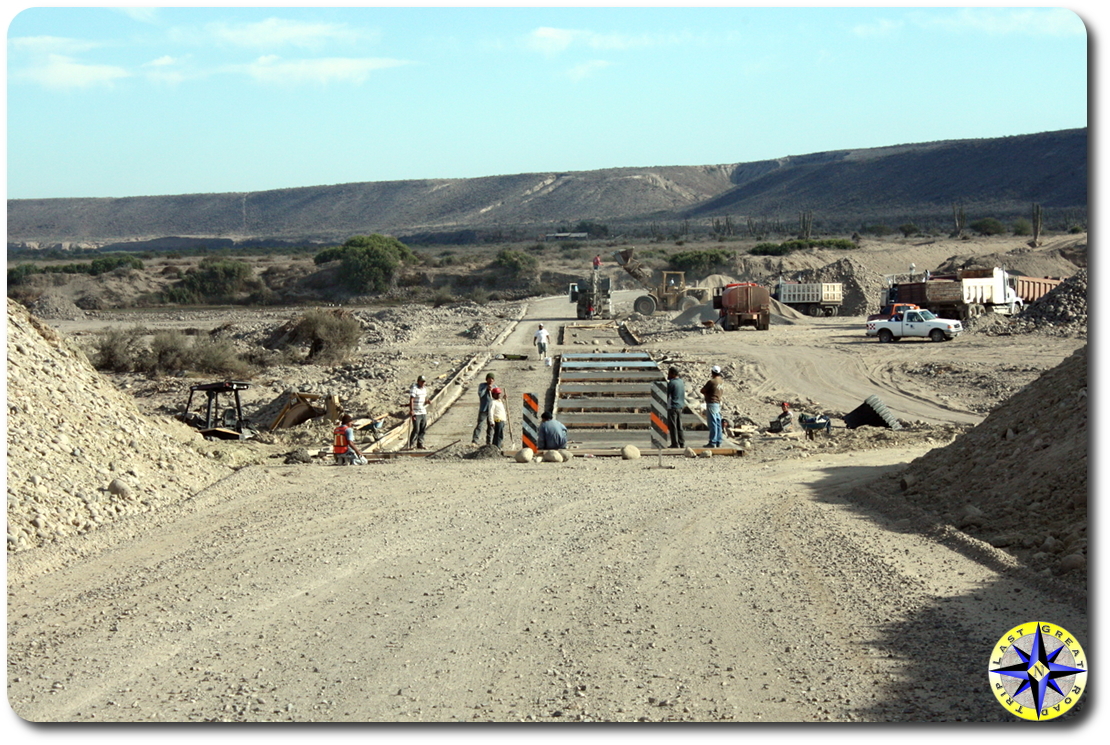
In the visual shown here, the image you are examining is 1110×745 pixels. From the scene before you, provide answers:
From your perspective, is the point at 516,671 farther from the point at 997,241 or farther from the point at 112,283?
the point at 997,241

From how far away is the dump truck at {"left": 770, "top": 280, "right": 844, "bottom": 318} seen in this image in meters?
54.3

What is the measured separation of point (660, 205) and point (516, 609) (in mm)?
182841

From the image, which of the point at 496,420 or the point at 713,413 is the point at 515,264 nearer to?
the point at 496,420

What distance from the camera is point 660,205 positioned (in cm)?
18662

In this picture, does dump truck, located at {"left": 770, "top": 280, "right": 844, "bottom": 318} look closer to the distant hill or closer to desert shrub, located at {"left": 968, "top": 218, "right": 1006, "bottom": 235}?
desert shrub, located at {"left": 968, "top": 218, "right": 1006, "bottom": 235}

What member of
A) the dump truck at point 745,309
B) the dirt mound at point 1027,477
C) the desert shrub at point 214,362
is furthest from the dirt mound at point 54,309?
the dirt mound at point 1027,477

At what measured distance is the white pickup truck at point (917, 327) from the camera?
129 ft

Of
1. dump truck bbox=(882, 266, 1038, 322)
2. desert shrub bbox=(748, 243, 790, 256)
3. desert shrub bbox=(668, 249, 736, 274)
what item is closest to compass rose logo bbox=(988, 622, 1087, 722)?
dump truck bbox=(882, 266, 1038, 322)

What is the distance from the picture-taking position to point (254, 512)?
11906mm

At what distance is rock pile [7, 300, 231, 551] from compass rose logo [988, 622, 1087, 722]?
8.65 meters

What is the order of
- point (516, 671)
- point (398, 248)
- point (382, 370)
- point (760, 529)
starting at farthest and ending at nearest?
point (398, 248)
point (382, 370)
point (760, 529)
point (516, 671)

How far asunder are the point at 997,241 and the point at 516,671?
86493 millimetres

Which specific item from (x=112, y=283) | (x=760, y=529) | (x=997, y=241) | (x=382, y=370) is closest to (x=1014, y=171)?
(x=997, y=241)

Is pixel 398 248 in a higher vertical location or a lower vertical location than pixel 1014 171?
lower
